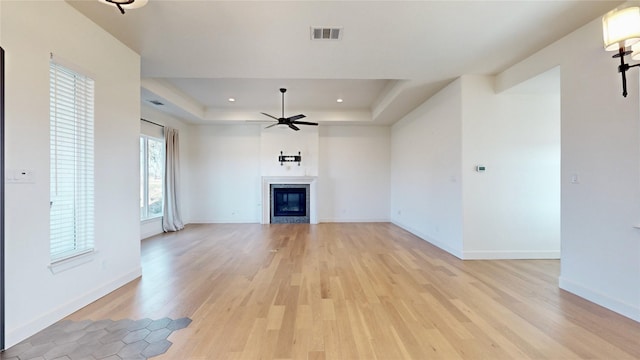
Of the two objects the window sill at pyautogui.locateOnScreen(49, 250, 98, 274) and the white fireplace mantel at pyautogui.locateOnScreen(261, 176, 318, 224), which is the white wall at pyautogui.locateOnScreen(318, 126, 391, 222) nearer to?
the white fireplace mantel at pyautogui.locateOnScreen(261, 176, 318, 224)

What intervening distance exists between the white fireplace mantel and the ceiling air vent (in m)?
5.08

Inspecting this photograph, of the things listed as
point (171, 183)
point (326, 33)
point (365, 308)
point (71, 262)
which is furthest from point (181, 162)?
point (365, 308)

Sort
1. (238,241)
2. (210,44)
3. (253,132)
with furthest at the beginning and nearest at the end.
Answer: (253,132) < (238,241) < (210,44)

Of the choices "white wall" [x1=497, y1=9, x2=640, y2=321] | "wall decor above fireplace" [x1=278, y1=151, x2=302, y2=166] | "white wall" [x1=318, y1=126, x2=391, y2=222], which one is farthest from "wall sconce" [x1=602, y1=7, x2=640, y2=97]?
"wall decor above fireplace" [x1=278, y1=151, x2=302, y2=166]

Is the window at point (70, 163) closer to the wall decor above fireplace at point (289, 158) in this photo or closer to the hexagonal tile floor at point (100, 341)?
the hexagonal tile floor at point (100, 341)

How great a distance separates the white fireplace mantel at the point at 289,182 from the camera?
7.87 metres

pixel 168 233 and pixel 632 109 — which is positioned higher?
pixel 632 109

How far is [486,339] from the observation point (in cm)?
209

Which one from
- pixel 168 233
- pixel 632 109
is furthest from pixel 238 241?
pixel 632 109

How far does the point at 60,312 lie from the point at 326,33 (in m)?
3.73

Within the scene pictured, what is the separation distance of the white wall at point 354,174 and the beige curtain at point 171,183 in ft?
12.6

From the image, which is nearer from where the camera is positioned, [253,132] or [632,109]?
[632,109]

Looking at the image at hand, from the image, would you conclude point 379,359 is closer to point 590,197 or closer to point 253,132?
point 590,197

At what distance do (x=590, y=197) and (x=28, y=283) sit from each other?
5209 mm
